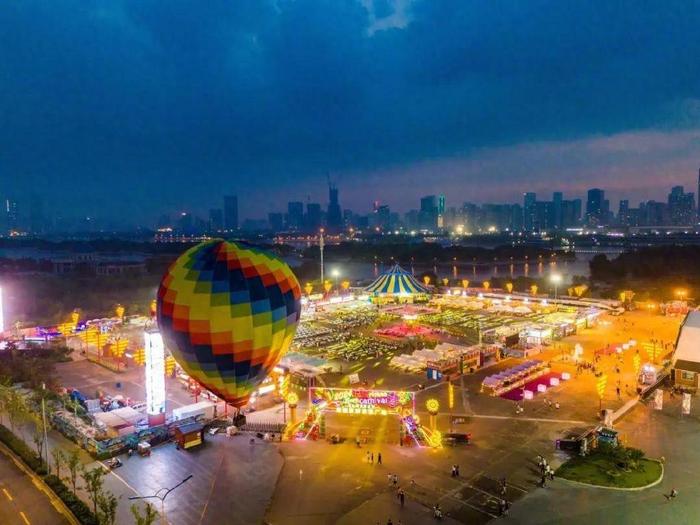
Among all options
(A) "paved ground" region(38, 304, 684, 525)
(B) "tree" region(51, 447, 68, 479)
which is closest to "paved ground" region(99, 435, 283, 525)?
(A) "paved ground" region(38, 304, 684, 525)

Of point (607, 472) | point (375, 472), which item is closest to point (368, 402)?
point (375, 472)

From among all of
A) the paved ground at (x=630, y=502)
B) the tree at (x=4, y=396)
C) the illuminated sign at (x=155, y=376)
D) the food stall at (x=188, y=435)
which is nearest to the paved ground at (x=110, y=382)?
the illuminated sign at (x=155, y=376)

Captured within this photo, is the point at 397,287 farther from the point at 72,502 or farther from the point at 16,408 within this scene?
the point at 72,502

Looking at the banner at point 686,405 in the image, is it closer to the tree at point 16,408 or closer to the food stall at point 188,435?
the food stall at point 188,435

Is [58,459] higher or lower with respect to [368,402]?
lower

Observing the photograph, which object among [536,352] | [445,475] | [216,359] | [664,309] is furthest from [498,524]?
[664,309]

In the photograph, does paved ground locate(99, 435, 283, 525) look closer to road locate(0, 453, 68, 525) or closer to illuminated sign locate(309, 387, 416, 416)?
road locate(0, 453, 68, 525)
